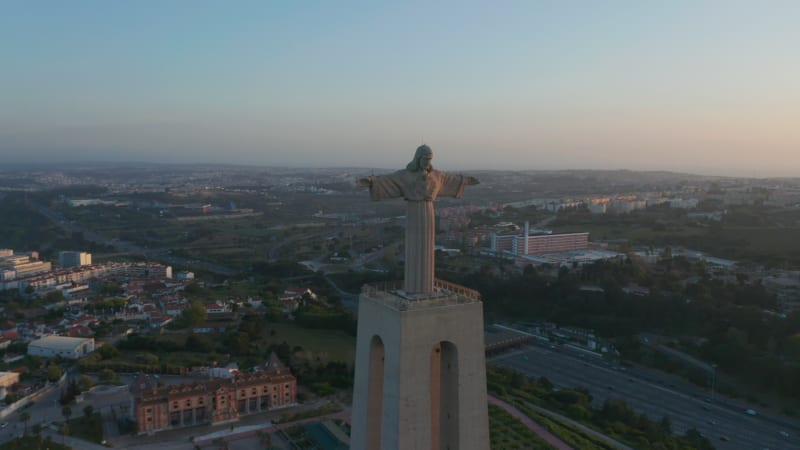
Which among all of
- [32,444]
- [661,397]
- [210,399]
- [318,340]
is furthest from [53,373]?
[661,397]

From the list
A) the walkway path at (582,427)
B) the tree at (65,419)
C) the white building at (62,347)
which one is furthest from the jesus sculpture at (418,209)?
the white building at (62,347)

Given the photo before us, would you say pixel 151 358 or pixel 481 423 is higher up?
pixel 481 423

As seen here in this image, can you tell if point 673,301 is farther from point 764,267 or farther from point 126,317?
point 126,317

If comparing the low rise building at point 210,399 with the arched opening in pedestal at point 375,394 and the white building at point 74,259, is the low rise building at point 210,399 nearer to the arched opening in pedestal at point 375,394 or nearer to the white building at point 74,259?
the arched opening in pedestal at point 375,394

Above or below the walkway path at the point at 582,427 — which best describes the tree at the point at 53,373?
above

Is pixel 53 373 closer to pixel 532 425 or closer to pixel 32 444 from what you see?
pixel 32 444

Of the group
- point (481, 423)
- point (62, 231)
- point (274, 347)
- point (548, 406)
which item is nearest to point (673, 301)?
point (548, 406)
